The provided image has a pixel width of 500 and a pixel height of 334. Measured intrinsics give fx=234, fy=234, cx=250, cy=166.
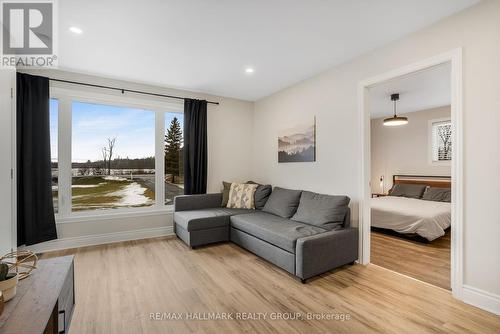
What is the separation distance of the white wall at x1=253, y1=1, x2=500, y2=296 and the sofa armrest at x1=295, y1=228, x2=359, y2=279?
472mm

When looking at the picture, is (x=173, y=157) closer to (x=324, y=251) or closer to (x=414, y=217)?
(x=324, y=251)

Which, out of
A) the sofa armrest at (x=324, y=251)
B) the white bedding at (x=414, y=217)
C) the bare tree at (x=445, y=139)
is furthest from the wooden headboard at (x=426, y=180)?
the sofa armrest at (x=324, y=251)

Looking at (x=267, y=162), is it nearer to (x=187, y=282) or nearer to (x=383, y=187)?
(x=187, y=282)

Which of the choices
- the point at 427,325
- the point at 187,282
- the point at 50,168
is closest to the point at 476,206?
the point at 427,325

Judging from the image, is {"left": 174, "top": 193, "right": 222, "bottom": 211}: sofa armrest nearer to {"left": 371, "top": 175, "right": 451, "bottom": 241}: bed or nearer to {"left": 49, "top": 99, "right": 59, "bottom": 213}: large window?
{"left": 49, "top": 99, "right": 59, "bottom": 213}: large window

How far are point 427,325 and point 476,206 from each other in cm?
105

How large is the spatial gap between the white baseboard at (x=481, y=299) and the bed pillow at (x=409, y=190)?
137 inches

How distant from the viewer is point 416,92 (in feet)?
13.7

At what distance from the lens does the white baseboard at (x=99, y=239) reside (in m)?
3.21

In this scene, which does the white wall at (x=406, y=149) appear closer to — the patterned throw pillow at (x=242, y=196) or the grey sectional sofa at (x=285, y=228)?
the grey sectional sofa at (x=285, y=228)

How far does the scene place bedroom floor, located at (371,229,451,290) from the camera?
8.36 ft

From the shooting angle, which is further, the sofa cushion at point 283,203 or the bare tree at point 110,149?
the bare tree at point 110,149

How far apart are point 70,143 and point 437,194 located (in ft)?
21.5

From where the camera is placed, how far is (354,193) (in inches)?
114
